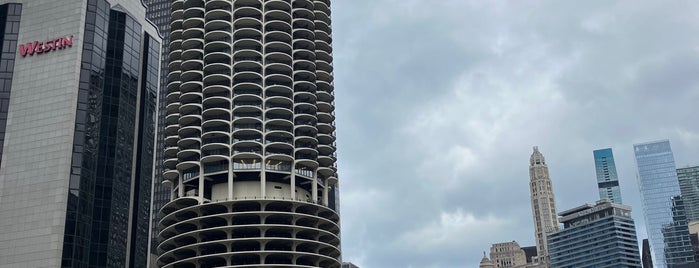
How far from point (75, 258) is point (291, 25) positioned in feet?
278

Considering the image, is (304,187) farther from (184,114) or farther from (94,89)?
(94,89)

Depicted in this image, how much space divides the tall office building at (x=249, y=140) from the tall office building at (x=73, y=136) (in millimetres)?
28886

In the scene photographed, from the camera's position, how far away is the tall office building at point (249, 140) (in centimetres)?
17462

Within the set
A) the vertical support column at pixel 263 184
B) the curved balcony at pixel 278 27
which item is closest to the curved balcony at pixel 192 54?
the curved balcony at pixel 278 27

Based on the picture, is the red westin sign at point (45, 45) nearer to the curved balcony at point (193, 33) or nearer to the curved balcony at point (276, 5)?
the curved balcony at point (193, 33)

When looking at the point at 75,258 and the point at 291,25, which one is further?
the point at 291,25

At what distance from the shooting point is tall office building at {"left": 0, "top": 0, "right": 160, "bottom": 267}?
129 m

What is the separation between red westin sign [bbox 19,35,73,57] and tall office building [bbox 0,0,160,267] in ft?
0.53

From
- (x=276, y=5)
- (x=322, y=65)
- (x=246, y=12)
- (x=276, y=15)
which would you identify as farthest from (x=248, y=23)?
(x=322, y=65)

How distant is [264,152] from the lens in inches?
7116

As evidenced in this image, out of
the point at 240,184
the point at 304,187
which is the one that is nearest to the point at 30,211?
the point at 240,184

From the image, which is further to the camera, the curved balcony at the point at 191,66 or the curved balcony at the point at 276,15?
the curved balcony at the point at 276,15

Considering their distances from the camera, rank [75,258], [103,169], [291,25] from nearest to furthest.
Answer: [75,258] < [103,169] < [291,25]

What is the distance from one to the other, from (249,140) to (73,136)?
51.6 m
